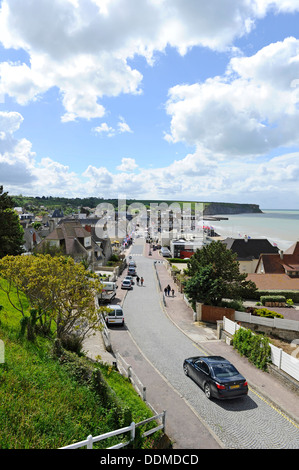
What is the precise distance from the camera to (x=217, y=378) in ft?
39.8

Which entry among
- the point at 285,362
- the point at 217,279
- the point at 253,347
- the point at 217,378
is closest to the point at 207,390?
the point at 217,378

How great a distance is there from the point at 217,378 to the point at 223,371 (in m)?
0.60

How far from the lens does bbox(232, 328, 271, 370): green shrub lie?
15.4 meters

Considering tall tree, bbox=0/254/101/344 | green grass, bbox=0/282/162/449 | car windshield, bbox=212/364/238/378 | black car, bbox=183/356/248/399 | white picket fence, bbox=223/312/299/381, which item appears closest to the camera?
green grass, bbox=0/282/162/449

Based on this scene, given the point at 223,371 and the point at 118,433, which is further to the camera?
the point at 223,371

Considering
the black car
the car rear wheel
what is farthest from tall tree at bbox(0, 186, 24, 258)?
the car rear wheel

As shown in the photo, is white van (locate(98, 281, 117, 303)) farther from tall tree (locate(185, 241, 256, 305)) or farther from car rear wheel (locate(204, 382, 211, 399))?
car rear wheel (locate(204, 382, 211, 399))

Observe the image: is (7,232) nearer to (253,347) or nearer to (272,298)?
(253,347)

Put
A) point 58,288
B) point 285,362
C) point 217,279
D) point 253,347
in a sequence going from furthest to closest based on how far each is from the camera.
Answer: point 217,279, point 253,347, point 285,362, point 58,288

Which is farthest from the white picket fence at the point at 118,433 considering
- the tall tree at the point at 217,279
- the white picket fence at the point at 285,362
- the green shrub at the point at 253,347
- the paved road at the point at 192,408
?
the tall tree at the point at 217,279

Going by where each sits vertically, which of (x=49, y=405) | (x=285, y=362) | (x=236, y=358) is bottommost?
(x=236, y=358)

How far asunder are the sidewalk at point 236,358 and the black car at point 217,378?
5.47 feet

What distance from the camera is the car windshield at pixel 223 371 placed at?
12336 millimetres

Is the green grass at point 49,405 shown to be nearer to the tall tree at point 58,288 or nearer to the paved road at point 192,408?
the paved road at point 192,408
